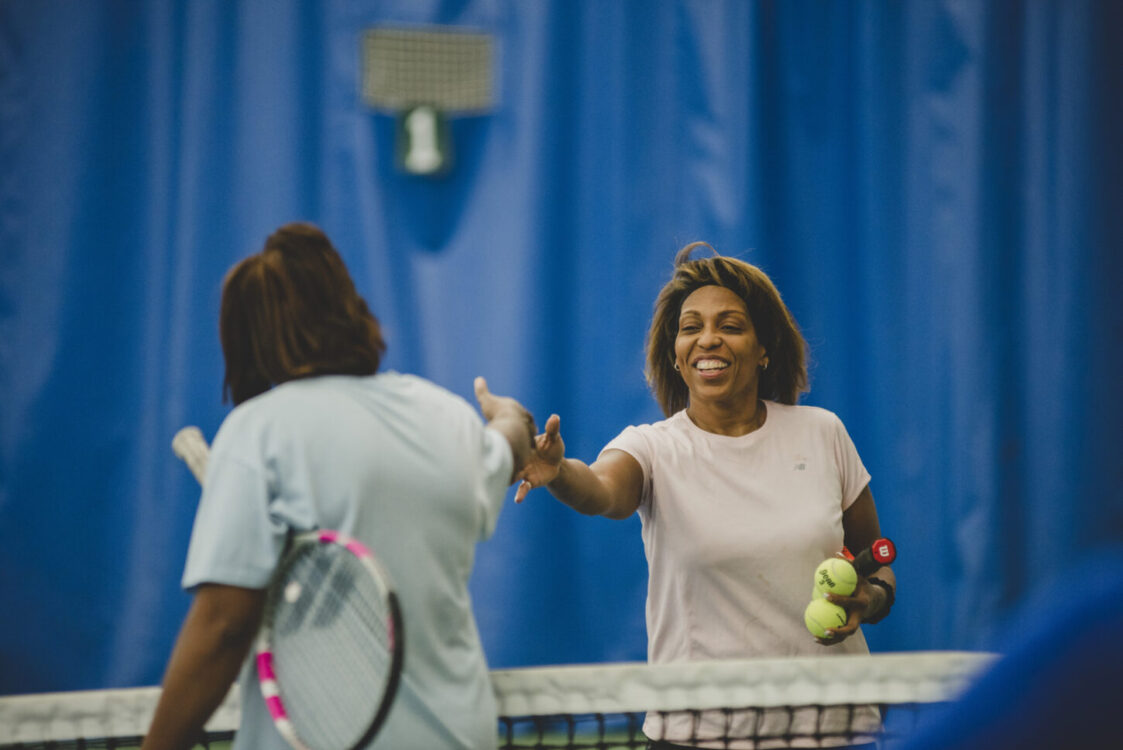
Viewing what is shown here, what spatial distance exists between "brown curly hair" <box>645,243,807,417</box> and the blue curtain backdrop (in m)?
1.11

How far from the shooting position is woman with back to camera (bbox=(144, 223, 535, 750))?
1121 mm

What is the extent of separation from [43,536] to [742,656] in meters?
2.17

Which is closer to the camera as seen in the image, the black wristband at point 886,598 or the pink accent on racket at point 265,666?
the pink accent on racket at point 265,666

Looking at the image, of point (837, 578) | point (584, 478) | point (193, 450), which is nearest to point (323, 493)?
point (193, 450)

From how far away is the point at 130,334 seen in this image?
2.99 metres

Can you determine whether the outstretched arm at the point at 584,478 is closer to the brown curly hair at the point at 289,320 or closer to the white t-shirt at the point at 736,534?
the white t-shirt at the point at 736,534

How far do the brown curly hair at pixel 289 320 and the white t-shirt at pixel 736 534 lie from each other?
2.20 ft

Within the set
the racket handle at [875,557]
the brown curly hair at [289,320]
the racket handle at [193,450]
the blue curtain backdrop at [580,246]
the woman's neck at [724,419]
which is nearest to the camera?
the brown curly hair at [289,320]

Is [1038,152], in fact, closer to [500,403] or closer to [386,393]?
[500,403]

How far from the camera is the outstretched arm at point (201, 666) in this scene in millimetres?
1109

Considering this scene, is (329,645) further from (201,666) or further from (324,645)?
(201,666)

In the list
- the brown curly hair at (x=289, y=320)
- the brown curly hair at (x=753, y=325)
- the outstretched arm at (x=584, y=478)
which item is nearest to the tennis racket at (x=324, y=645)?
the brown curly hair at (x=289, y=320)

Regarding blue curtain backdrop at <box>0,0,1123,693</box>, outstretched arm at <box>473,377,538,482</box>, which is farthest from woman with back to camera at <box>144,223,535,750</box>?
blue curtain backdrop at <box>0,0,1123,693</box>

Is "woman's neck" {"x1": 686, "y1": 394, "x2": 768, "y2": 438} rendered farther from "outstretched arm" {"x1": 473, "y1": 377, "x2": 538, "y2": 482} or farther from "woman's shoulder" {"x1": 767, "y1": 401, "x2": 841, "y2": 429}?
"outstretched arm" {"x1": 473, "y1": 377, "x2": 538, "y2": 482}
